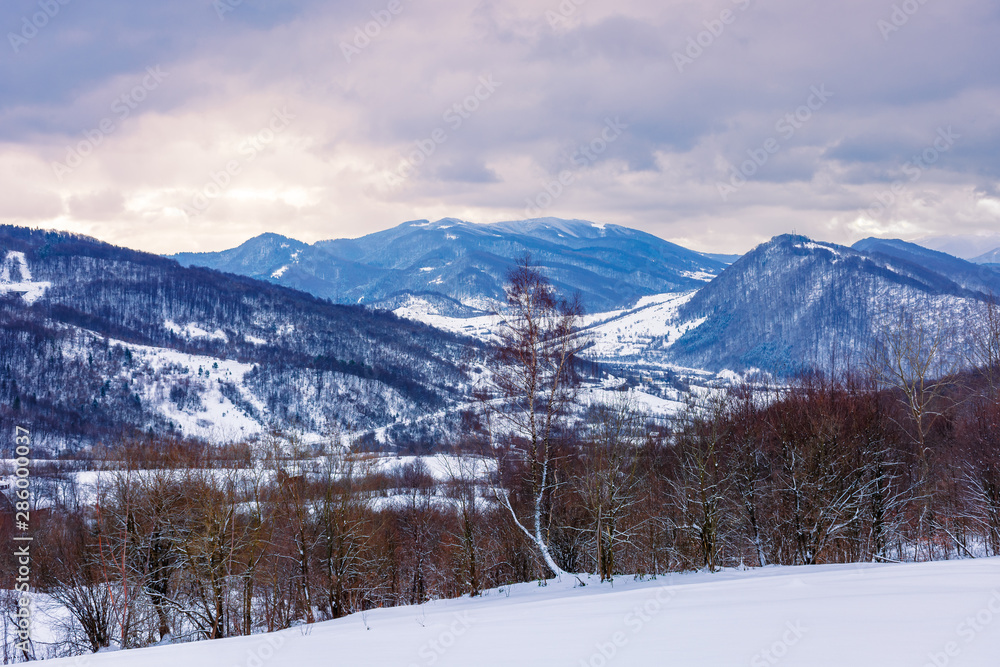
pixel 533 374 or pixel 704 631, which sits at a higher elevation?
pixel 533 374

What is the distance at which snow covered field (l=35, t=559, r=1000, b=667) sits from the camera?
802 cm

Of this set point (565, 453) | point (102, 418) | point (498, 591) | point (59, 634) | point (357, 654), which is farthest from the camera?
point (102, 418)

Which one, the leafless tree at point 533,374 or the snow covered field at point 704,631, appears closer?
the snow covered field at point 704,631

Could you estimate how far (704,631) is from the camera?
9633 mm

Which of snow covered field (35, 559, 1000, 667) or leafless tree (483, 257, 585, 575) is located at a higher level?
leafless tree (483, 257, 585, 575)

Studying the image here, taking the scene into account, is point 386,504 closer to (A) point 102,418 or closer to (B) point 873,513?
(B) point 873,513

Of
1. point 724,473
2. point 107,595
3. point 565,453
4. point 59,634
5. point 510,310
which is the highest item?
point 510,310

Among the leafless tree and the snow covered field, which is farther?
the leafless tree

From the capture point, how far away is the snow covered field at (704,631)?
8.02m

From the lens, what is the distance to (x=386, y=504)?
64688 millimetres

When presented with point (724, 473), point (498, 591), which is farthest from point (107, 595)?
point (724, 473)

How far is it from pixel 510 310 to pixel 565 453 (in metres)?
6.44

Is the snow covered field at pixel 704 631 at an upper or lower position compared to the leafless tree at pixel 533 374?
lower

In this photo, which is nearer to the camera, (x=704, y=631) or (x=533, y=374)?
(x=704, y=631)
